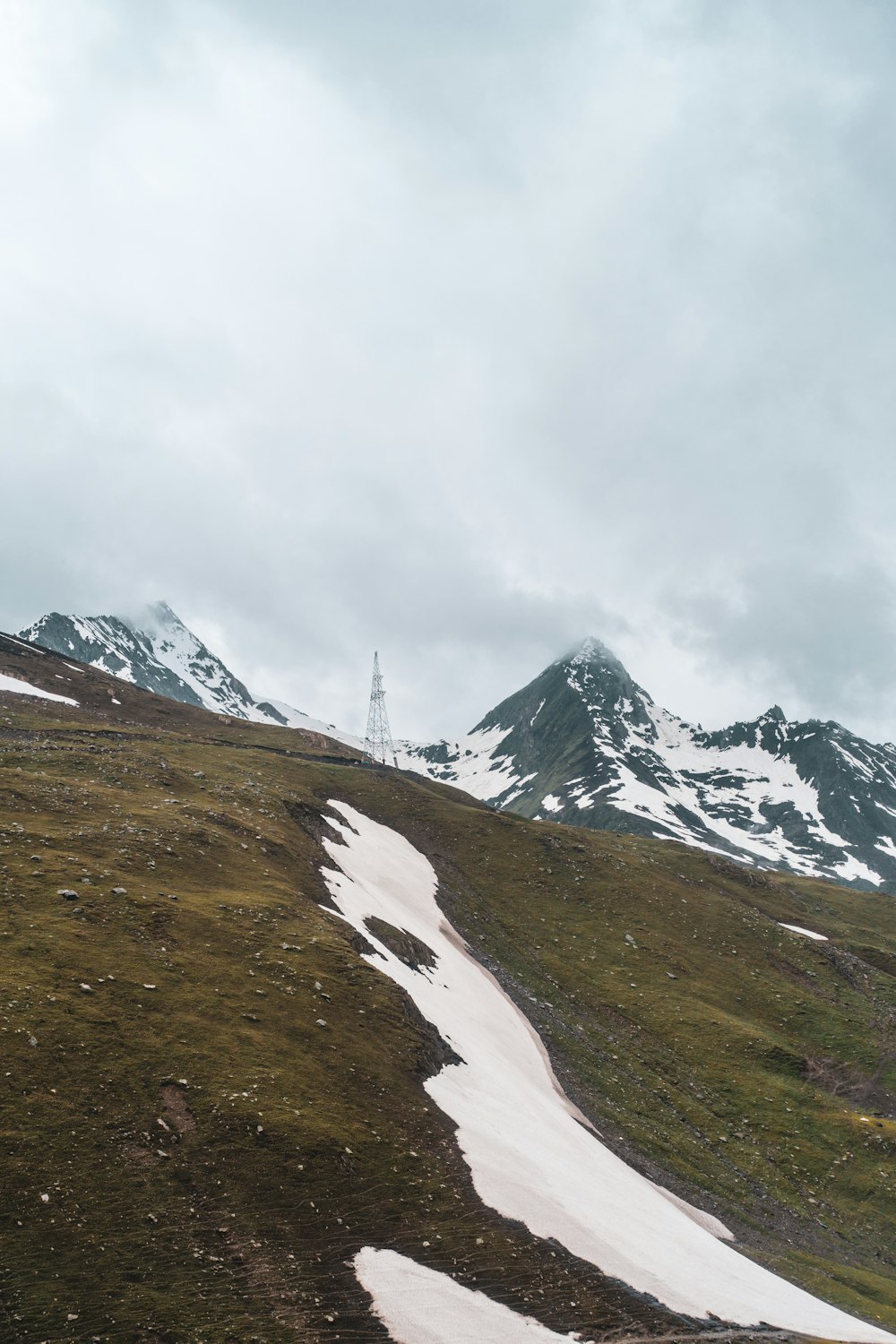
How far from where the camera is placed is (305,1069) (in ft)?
88.8

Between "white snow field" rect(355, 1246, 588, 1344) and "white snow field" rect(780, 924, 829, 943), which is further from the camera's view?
"white snow field" rect(780, 924, 829, 943)

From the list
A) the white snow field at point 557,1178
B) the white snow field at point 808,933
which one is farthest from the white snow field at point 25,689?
the white snow field at point 808,933

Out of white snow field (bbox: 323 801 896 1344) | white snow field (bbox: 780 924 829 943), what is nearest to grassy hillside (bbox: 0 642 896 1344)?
white snow field (bbox: 323 801 896 1344)

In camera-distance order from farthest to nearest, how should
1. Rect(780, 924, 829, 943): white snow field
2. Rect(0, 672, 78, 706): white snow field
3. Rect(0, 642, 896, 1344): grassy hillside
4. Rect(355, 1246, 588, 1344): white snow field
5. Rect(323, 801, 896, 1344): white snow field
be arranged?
Rect(0, 672, 78, 706): white snow field < Rect(780, 924, 829, 943): white snow field < Rect(323, 801, 896, 1344): white snow field < Rect(355, 1246, 588, 1344): white snow field < Rect(0, 642, 896, 1344): grassy hillside

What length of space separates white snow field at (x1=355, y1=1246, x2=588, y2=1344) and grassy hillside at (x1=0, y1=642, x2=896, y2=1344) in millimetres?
537

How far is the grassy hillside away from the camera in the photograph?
1758cm

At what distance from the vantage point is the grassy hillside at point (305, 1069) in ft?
57.7

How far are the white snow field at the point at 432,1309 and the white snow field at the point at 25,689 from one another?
366ft

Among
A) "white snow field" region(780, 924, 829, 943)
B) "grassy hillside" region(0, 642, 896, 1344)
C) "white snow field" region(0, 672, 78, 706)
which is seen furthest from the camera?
"white snow field" region(0, 672, 78, 706)

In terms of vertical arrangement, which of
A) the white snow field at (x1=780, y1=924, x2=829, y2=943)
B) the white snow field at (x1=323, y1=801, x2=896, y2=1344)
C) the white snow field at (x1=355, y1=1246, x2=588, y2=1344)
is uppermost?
the white snow field at (x1=780, y1=924, x2=829, y2=943)

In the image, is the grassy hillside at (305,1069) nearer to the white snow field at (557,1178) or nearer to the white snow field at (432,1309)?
the white snow field at (432,1309)

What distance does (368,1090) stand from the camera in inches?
1105

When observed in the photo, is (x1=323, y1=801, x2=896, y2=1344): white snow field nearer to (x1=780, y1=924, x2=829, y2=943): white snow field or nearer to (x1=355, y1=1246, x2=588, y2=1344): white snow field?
(x1=355, y1=1246, x2=588, y2=1344): white snow field

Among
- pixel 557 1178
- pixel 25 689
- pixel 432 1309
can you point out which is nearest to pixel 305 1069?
pixel 432 1309
